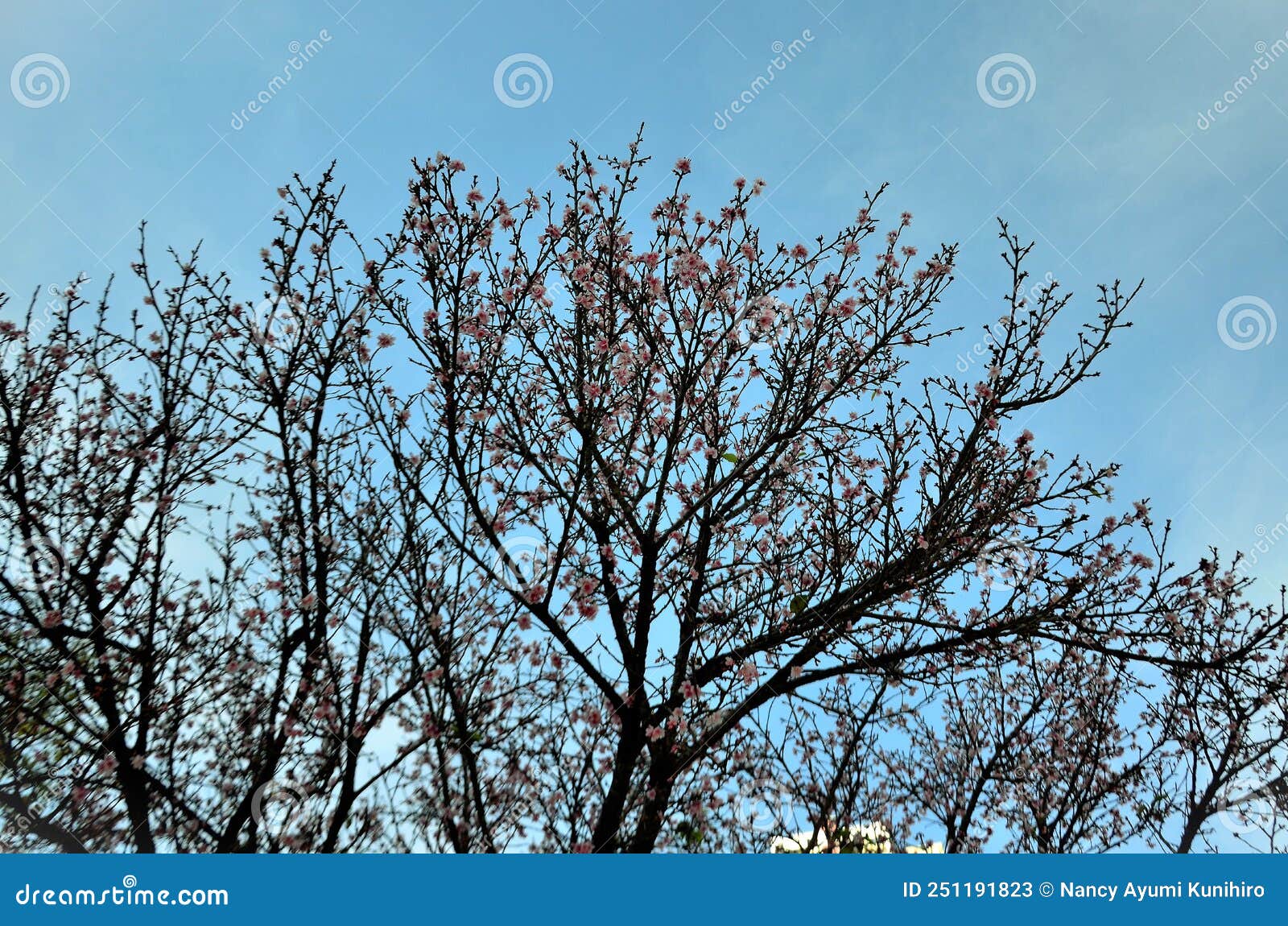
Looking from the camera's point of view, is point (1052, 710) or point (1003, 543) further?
point (1052, 710)

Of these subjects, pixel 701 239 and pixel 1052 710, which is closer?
pixel 701 239

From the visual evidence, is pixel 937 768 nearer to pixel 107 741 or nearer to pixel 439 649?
pixel 439 649

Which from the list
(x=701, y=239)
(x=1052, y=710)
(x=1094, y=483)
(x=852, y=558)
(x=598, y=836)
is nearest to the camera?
(x=598, y=836)

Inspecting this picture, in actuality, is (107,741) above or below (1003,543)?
below

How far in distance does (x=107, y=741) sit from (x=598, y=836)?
350 cm

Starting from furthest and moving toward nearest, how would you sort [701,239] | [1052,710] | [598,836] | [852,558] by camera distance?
1. [1052,710]
2. [701,239]
3. [852,558]
4. [598,836]

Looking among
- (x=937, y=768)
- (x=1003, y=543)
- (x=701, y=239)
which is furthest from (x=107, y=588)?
(x=937, y=768)

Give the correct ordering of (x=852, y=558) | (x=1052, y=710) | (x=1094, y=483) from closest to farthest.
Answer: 1. (x=852, y=558)
2. (x=1094, y=483)
3. (x=1052, y=710)

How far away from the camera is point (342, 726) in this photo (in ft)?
18.5

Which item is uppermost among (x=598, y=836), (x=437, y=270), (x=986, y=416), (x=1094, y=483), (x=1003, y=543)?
(x=437, y=270)

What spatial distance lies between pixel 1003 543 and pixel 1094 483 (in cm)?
96

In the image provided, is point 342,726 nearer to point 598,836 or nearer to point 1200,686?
point 598,836

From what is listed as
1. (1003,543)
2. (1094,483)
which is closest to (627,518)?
(1003,543)

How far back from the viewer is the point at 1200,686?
704 centimetres
